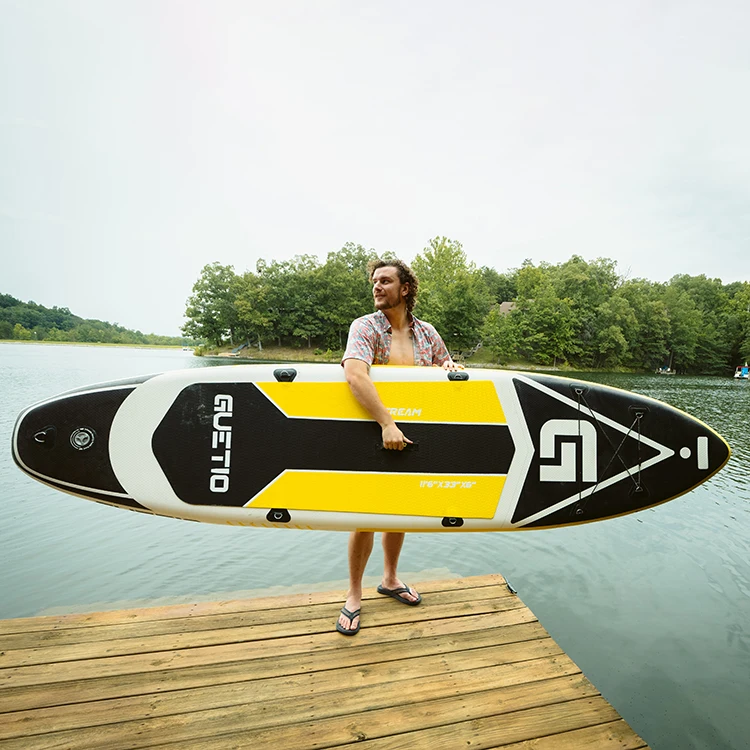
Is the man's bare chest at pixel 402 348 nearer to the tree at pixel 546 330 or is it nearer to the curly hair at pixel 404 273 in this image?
the curly hair at pixel 404 273

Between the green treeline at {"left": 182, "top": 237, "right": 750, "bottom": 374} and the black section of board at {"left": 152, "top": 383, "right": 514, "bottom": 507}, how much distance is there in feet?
94.2

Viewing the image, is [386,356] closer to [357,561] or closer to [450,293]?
[357,561]

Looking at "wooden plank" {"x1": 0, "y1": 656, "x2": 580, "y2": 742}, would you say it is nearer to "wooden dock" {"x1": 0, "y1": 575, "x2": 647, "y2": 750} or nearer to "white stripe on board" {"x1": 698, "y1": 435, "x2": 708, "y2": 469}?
"wooden dock" {"x1": 0, "y1": 575, "x2": 647, "y2": 750}

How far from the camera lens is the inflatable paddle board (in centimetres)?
186

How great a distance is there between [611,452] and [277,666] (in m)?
1.66

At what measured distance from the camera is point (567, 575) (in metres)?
3.84

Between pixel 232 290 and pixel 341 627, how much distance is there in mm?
41211

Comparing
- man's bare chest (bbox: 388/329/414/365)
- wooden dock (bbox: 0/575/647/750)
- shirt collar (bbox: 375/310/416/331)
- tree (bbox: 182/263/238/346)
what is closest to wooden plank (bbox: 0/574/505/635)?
wooden dock (bbox: 0/575/647/750)

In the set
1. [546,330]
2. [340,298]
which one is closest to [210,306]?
[340,298]

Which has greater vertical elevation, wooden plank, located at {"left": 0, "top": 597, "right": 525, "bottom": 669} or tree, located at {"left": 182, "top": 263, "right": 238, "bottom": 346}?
tree, located at {"left": 182, "top": 263, "right": 238, "bottom": 346}

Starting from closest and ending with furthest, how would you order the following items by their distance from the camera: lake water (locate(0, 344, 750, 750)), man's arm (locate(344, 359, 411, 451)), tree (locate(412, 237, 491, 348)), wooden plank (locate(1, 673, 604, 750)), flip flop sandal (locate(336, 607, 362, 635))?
1. wooden plank (locate(1, 673, 604, 750))
2. man's arm (locate(344, 359, 411, 451))
3. flip flop sandal (locate(336, 607, 362, 635))
4. lake water (locate(0, 344, 750, 750))
5. tree (locate(412, 237, 491, 348))

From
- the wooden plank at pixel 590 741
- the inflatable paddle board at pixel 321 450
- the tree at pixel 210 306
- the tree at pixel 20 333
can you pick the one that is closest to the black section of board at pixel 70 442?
the inflatable paddle board at pixel 321 450

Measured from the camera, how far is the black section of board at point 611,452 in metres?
1.97

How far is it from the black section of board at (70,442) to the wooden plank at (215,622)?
0.56m
